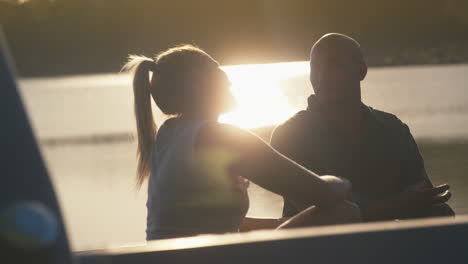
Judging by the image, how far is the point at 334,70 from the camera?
352cm

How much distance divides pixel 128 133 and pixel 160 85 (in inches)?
570

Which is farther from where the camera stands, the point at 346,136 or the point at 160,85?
the point at 346,136

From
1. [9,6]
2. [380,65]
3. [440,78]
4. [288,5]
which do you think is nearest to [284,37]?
[288,5]

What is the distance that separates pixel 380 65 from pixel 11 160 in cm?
4178

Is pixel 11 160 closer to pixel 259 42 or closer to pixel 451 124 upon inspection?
pixel 451 124

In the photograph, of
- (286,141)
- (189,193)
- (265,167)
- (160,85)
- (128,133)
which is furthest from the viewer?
(128,133)

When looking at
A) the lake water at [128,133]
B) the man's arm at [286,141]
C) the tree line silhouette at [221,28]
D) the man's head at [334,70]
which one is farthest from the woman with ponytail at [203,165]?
the tree line silhouette at [221,28]

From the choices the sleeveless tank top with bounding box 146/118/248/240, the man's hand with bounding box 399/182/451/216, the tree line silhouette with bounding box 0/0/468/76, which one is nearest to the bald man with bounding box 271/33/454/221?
the man's hand with bounding box 399/182/451/216

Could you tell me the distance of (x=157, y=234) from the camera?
236cm

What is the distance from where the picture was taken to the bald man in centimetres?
344

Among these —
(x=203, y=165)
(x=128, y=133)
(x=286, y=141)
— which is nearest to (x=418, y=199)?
(x=286, y=141)

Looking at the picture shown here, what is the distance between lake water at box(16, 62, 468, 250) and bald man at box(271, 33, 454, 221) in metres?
0.49

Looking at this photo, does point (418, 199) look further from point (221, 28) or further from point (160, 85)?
point (221, 28)

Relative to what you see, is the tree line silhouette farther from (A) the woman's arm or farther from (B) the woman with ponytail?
(A) the woman's arm
